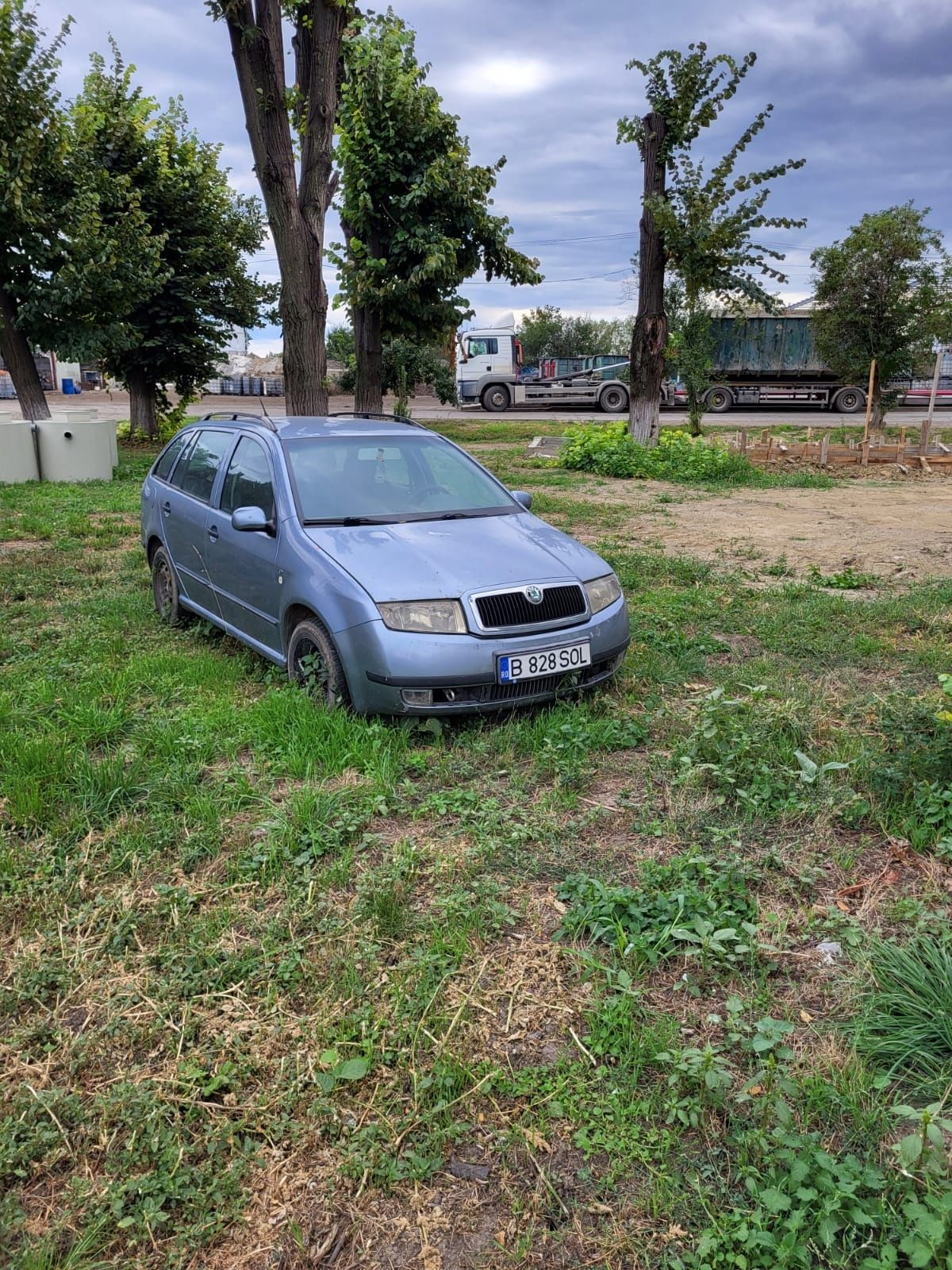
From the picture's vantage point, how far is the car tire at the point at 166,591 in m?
6.33

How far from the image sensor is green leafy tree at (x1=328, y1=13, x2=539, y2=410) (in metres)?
14.7

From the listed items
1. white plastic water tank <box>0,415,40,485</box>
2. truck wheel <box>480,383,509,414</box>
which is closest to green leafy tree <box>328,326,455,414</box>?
truck wheel <box>480,383,509,414</box>

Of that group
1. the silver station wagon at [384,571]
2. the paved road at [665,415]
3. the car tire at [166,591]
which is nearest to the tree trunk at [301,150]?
the car tire at [166,591]

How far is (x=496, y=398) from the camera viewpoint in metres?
33.2

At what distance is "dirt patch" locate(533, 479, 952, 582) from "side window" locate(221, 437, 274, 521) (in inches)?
186

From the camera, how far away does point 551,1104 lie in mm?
2188

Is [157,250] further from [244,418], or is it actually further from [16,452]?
[244,418]

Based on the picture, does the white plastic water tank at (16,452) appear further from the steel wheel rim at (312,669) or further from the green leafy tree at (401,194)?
the steel wheel rim at (312,669)

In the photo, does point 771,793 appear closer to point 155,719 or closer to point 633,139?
point 155,719

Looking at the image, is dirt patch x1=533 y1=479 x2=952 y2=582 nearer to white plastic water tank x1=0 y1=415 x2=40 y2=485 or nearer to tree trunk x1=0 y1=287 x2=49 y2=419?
white plastic water tank x1=0 y1=415 x2=40 y2=485

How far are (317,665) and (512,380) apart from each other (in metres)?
29.9

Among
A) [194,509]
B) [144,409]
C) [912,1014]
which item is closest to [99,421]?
[144,409]

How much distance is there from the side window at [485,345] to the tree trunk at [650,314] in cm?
1518

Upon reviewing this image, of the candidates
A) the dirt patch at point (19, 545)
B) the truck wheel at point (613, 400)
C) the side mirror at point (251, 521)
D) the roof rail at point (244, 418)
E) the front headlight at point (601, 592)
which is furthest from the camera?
the truck wheel at point (613, 400)
